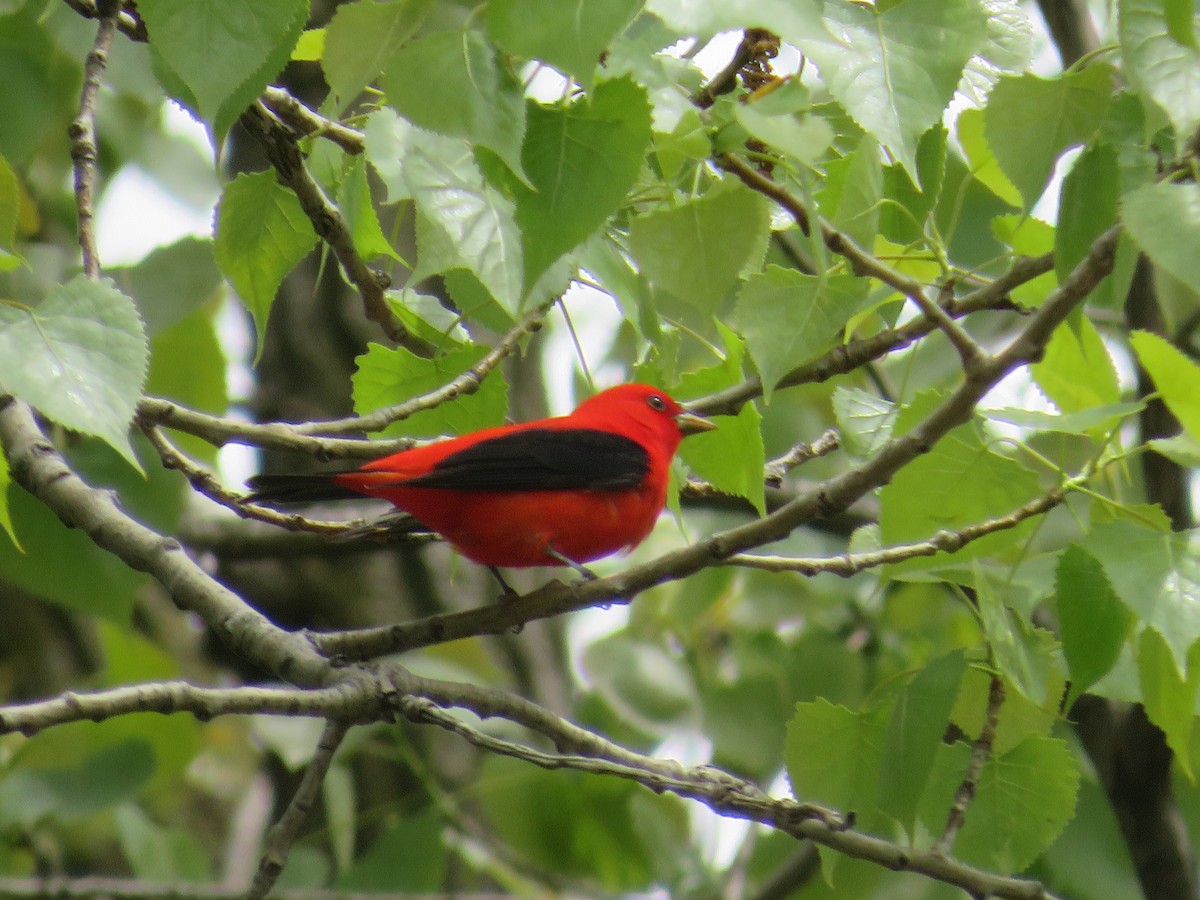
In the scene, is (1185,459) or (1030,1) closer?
(1185,459)

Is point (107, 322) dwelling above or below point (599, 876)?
above

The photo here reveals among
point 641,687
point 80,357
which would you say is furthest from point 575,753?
point 641,687

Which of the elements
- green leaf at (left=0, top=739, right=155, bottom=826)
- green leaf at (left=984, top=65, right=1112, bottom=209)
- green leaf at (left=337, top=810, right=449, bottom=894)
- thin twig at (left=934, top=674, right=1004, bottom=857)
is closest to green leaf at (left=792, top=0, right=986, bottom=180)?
green leaf at (left=984, top=65, right=1112, bottom=209)

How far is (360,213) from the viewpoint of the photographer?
Answer: 2629mm

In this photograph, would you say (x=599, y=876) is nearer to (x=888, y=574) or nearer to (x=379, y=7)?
(x=888, y=574)

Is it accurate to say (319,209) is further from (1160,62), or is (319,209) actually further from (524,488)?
(1160,62)

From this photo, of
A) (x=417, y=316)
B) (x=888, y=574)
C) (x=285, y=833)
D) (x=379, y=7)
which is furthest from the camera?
(x=417, y=316)

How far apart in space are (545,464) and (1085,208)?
6.68 ft

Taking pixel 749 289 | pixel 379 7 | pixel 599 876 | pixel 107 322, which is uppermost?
pixel 379 7

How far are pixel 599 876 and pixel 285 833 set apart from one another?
3.63 m

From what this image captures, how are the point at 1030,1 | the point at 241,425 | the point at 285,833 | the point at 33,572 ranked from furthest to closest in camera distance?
the point at 1030,1 → the point at 33,572 → the point at 241,425 → the point at 285,833

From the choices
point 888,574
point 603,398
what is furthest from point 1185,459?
point 603,398

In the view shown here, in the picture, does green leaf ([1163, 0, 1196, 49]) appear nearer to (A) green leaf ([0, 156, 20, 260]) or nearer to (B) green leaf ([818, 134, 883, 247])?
(B) green leaf ([818, 134, 883, 247])

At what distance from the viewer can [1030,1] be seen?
214 inches
